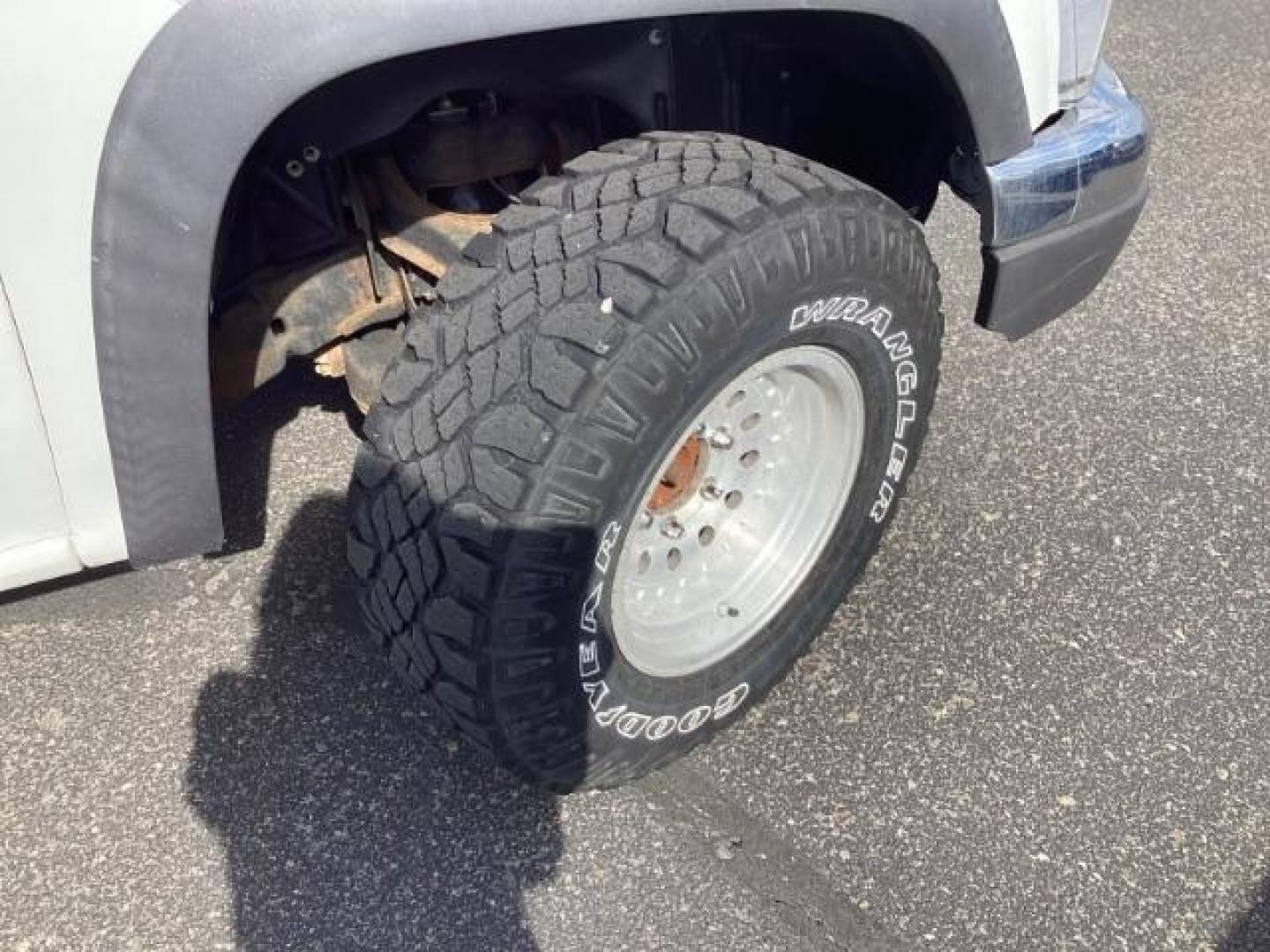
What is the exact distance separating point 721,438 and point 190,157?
100cm

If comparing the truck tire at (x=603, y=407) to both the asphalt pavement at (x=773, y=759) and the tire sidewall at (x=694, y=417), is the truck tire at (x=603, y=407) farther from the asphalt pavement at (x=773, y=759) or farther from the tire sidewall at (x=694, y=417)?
the asphalt pavement at (x=773, y=759)

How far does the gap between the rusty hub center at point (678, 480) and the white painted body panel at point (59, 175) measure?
929 millimetres

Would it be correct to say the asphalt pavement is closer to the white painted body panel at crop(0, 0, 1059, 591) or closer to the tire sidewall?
the tire sidewall

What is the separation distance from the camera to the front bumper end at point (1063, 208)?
235 cm

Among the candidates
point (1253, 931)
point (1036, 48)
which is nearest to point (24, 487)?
point (1036, 48)

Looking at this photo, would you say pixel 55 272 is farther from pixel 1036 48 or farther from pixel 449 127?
pixel 1036 48

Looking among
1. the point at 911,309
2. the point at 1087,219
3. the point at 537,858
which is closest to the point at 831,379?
the point at 911,309

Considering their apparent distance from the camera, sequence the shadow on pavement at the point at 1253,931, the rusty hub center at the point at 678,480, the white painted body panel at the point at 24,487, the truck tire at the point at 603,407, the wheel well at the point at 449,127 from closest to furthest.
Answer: the white painted body panel at the point at 24,487, the truck tire at the point at 603,407, the wheel well at the point at 449,127, the shadow on pavement at the point at 1253,931, the rusty hub center at the point at 678,480

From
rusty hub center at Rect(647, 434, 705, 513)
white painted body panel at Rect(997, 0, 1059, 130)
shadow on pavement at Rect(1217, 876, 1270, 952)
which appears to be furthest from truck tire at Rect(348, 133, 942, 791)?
shadow on pavement at Rect(1217, 876, 1270, 952)

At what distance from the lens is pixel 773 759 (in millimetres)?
2404

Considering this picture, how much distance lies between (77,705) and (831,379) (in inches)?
61.3

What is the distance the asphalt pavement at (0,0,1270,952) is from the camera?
2.17m

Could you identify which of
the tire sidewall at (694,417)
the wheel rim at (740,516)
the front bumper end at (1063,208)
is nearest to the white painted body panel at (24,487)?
the tire sidewall at (694,417)

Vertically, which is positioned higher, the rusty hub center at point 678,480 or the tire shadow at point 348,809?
the rusty hub center at point 678,480
